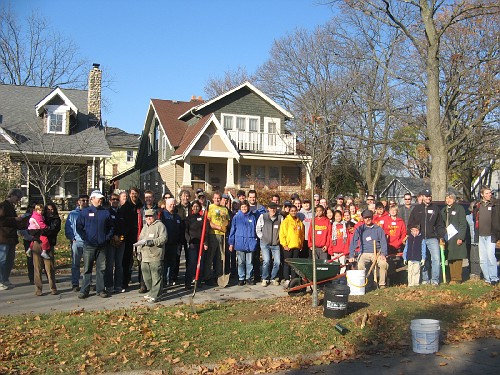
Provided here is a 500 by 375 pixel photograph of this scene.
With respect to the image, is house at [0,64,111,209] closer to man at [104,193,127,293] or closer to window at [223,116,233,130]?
window at [223,116,233,130]

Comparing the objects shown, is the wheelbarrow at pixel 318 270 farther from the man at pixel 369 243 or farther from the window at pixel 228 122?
the window at pixel 228 122

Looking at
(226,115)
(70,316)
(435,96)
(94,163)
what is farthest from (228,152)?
(70,316)

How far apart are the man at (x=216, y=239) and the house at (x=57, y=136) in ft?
48.9

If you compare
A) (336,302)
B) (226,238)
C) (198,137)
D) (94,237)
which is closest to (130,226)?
(94,237)

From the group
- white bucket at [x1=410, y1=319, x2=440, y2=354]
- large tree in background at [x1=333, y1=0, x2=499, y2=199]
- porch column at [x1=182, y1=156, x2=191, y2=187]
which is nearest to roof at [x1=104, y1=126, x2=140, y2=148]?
porch column at [x1=182, y1=156, x2=191, y2=187]

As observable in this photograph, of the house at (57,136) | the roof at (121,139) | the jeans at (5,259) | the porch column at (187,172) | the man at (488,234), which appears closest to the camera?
the jeans at (5,259)

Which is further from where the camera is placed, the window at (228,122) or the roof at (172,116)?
the window at (228,122)

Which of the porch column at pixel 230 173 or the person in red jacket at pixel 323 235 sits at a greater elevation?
the porch column at pixel 230 173

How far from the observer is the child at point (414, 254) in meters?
11.9

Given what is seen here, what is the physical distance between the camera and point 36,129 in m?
27.7

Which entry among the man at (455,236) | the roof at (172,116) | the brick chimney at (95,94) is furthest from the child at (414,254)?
the brick chimney at (95,94)

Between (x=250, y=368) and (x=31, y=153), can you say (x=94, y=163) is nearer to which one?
(x=31, y=153)

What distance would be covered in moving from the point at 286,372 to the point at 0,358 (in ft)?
11.8

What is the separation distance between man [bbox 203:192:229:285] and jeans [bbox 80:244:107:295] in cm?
248
